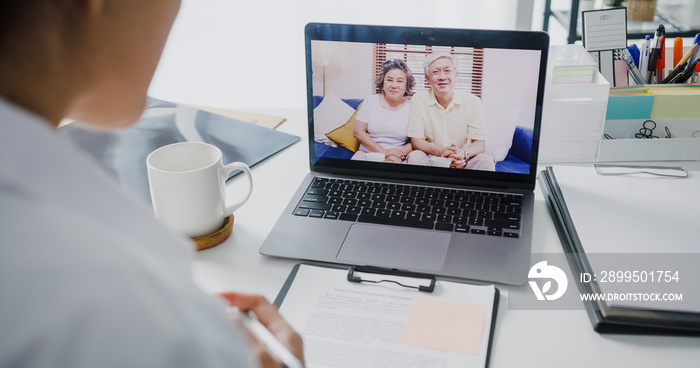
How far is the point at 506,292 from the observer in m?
0.79

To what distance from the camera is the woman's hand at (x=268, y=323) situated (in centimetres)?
59

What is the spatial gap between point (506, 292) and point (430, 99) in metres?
0.34

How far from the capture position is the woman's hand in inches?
23.3

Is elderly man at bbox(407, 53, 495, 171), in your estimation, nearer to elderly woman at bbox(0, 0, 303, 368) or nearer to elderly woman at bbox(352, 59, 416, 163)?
elderly woman at bbox(352, 59, 416, 163)

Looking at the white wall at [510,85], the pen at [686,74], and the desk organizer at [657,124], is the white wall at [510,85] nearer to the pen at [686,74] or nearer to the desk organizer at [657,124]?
the desk organizer at [657,124]

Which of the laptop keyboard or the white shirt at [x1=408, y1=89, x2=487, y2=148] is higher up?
the white shirt at [x1=408, y1=89, x2=487, y2=148]

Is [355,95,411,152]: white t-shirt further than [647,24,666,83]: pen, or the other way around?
[647,24,666,83]: pen

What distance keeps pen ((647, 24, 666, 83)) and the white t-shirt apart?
515mm

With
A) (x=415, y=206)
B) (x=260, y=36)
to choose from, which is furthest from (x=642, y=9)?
(x=415, y=206)

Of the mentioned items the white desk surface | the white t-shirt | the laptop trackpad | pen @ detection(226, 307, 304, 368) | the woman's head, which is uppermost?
the woman's head

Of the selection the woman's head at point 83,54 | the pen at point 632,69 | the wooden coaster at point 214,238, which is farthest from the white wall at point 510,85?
the woman's head at point 83,54

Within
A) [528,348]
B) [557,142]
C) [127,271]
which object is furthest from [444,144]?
[127,271]

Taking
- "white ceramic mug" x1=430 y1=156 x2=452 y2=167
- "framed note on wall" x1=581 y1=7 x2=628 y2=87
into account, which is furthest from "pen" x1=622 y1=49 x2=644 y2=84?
"white ceramic mug" x1=430 y1=156 x2=452 y2=167

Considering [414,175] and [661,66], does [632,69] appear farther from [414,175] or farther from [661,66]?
[414,175]
